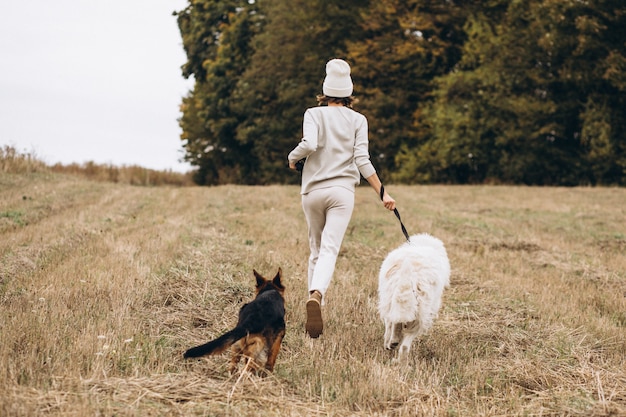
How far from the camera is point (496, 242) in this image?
36.2 ft

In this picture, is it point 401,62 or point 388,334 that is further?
point 401,62

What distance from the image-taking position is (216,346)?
3.57 m

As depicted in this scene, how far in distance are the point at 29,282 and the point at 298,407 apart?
13.0ft

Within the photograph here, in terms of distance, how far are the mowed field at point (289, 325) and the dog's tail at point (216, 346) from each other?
10.7 inches

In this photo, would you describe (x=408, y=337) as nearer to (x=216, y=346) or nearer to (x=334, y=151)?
(x=334, y=151)

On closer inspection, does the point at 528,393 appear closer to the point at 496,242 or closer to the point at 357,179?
the point at 357,179

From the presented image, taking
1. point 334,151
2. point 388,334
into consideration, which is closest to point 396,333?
point 388,334

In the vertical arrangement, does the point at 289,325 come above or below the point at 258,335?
below

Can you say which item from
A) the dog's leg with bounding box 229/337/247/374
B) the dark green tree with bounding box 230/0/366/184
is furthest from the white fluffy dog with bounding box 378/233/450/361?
the dark green tree with bounding box 230/0/366/184

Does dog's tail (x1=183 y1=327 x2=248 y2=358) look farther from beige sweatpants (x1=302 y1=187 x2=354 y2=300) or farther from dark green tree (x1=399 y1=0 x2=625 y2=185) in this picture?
dark green tree (x1=399 y1=0 x2=625 y2=185)

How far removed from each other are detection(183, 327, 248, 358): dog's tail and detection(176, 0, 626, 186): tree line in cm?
2379

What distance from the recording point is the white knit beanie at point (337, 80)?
5242 millimetres

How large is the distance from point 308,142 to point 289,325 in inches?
68.0

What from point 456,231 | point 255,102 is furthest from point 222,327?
point 255,102
